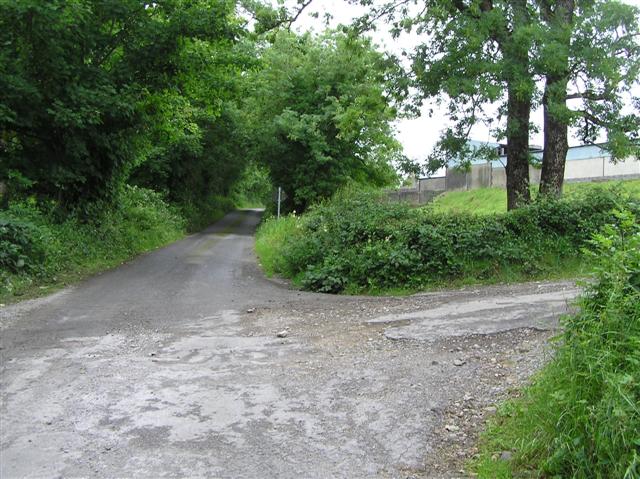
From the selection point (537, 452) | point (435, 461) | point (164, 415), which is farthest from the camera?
point (164, 415)

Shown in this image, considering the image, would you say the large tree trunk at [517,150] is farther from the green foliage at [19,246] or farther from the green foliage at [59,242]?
the green foliage at [19,246]

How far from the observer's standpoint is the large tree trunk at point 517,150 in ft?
43.3

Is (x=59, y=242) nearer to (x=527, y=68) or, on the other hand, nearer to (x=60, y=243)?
(x=60, y=243)

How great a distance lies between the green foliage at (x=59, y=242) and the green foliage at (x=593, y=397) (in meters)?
9.24

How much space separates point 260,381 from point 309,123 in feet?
80.9

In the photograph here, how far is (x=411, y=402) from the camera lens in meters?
5.13

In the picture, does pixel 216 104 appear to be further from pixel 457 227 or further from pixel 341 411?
pixel 341 411

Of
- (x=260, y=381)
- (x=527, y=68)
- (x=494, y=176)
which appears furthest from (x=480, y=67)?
(x=494, y=176)

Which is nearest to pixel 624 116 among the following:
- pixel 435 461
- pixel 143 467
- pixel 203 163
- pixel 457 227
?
pixel 457 227

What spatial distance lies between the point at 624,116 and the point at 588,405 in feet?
37.2

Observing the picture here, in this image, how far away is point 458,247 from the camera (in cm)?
1191

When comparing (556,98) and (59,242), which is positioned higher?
(556,98)

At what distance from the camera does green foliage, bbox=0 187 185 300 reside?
11.4 metres

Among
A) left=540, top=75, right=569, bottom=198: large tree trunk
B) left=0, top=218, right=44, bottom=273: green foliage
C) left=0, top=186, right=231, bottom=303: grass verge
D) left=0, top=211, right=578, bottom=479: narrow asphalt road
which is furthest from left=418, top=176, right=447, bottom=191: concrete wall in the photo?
left=0, top=218, right=44, bottom=273: green foliage
